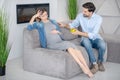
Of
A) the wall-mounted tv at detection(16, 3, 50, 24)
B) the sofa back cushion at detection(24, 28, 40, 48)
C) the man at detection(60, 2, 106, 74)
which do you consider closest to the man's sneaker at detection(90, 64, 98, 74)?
the man at detection(60, 2, 106, 74)

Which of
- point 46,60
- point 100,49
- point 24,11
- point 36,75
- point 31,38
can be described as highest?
point 24,11

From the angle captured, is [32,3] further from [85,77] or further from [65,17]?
[85,77]

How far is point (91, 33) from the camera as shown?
13.6 feet

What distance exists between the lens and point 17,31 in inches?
196

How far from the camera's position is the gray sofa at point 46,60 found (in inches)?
148

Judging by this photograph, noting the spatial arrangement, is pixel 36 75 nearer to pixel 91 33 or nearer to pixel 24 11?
pixel 91 33

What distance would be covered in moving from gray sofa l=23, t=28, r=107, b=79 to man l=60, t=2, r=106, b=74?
137 millimetres

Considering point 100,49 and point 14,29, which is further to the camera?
point 14,29

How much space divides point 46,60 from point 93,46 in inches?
40.3

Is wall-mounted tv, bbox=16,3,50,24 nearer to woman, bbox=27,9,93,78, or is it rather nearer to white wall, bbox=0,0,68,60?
white wall, bbox=0,0,68,60

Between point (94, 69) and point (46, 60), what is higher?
point (46, 60)

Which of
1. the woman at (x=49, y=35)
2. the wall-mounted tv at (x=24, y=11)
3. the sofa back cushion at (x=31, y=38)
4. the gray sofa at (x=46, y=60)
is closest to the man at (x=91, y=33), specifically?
the gray sofa at (x=46, y=60)

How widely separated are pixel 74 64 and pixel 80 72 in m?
0.30

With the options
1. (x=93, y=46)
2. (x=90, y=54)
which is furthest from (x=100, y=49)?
(x=90, y=54)
